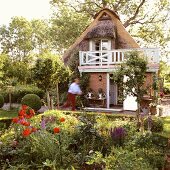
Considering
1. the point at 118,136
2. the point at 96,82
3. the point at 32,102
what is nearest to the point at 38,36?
the point at 96,82

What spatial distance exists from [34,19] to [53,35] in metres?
26.6

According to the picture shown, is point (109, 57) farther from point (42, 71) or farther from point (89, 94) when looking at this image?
point (42, 71)

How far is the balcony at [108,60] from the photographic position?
63.6 ft

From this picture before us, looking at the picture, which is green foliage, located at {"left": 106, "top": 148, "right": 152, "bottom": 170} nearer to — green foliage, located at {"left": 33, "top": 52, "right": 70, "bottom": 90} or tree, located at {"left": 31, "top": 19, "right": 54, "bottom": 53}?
green foliage, located at {"left": 33, "top": 52, "right": 70, "bottom": 90}

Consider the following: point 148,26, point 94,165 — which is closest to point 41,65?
point 94,165

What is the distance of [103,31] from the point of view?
23.5 meters

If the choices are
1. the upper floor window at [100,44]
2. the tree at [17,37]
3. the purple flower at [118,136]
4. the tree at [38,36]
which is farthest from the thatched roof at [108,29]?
the tree at [38,36]

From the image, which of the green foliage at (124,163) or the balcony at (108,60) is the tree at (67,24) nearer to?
the balcony at (108,60)

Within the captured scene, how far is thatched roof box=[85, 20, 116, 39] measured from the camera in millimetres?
23328

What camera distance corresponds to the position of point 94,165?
6172 millimetres

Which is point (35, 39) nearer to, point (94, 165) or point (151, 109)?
point (151, 109)

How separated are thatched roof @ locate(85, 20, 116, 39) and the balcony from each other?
156 centimetres

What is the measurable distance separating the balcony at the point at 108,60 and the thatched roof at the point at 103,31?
5.11 feet

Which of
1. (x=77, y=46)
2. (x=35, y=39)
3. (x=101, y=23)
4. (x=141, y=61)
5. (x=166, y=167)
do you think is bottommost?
(x=166, y=167)
